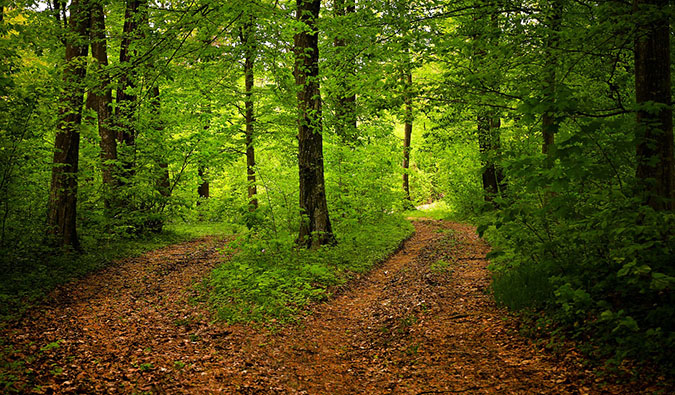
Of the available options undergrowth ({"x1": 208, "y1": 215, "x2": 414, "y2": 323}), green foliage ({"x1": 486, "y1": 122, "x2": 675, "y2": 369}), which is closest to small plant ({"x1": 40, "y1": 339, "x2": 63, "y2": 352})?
undergrowth ({"x1": 208, "y1": 215, "x2": 414, "y2": 323})

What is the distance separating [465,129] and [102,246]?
1326 cm

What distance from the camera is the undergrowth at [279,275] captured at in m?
7.17

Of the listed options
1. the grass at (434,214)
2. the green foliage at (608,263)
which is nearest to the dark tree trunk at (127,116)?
the green foliage at (608,263)

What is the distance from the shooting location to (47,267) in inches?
349

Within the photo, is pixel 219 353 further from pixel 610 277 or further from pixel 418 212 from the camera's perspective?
pixel 418 212

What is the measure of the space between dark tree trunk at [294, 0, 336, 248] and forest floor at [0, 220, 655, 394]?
2.42 meters

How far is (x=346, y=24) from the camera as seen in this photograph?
27.2ft

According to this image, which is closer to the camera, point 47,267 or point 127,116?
point 47,267

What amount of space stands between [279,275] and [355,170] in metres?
6.71

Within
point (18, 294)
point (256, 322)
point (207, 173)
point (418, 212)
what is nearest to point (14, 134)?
point (18, 294)

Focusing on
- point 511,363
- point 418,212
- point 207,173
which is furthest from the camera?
point 418,212

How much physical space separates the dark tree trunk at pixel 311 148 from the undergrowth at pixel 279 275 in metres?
0.64

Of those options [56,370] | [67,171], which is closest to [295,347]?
[56,370]

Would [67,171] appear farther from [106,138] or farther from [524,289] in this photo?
[524,289]
